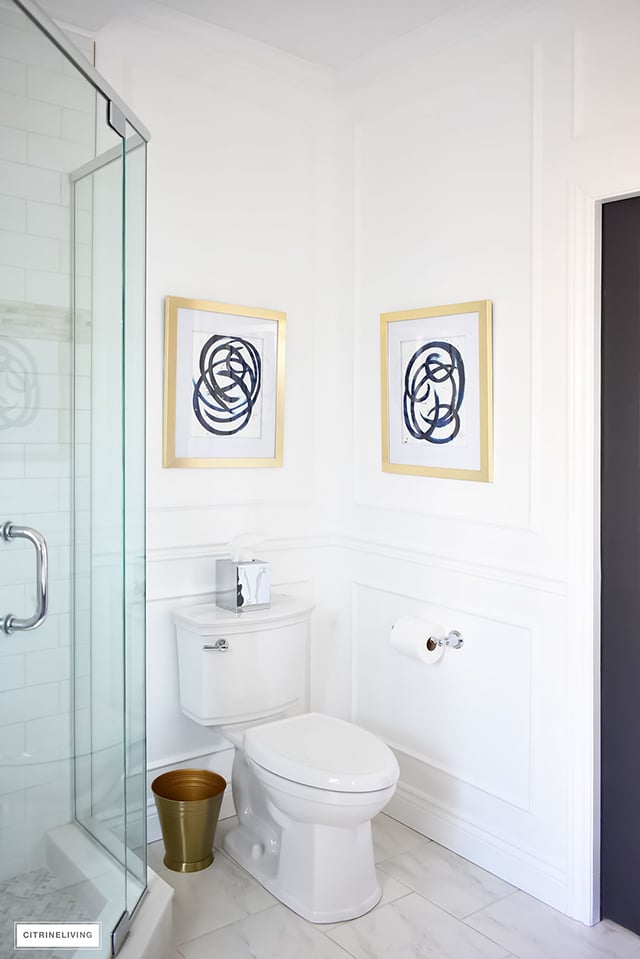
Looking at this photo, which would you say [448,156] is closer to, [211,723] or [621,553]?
[621,553]

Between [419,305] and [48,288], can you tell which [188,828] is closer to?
[48,288]

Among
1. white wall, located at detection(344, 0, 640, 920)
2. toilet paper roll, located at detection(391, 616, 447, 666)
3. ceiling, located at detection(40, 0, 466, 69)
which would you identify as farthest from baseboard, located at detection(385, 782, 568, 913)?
ceiling, located at detection(40, 0, 466, 69)

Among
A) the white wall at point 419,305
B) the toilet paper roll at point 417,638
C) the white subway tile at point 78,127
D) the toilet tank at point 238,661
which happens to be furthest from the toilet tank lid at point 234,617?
the white subway tile at point 78,127

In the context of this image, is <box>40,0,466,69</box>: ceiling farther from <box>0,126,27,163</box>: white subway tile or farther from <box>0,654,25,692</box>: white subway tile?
<box>0,654,25,692</box>: white subway tile

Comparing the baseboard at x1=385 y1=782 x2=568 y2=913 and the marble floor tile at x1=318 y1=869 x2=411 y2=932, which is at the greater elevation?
the baseboard at x1=385 y1=782 x2=568 y2=913

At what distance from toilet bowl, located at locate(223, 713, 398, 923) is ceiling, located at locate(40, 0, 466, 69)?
2.14 metres

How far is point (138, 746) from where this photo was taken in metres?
2.06

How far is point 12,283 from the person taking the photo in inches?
61.9

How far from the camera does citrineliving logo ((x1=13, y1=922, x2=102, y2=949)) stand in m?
1.57

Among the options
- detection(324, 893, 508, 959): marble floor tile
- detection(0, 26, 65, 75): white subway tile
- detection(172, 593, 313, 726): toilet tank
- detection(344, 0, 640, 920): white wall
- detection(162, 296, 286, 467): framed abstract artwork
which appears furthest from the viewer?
detection(162, 296, 286, 467): framed abstract artwork

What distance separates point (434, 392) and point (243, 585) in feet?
2.88

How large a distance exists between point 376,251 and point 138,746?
1822 mm

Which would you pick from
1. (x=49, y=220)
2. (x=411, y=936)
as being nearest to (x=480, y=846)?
(x=411, y=936)

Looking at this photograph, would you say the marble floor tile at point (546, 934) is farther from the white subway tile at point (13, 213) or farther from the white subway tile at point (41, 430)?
the white subway tile at point (13, 213)
